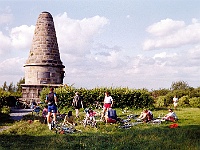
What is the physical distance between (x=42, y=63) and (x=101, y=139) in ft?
66.3

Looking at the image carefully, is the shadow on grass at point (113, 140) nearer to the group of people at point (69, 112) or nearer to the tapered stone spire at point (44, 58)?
the group of people at point (69, 112)

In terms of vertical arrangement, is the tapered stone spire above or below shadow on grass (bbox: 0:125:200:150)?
above

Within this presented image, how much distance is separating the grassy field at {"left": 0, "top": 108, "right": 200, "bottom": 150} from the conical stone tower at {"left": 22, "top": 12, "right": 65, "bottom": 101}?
16.0 metres

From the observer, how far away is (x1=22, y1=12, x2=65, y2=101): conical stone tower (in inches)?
1272

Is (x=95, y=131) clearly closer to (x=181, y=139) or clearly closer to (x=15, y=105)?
(x=181, y=139)

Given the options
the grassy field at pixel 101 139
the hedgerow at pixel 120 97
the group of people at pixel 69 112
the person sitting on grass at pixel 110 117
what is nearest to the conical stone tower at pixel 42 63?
the hedgerow at pixel 120 97

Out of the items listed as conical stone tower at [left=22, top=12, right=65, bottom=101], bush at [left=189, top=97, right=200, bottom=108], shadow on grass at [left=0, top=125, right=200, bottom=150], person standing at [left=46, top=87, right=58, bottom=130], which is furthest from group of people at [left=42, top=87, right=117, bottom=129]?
bush at [left=189, top=97, right=200, bottom=108]

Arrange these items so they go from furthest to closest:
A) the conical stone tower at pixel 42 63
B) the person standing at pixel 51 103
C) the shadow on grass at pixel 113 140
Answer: the conical stone tower at pixel 42 63 < the person standing at pixel 51 103 < the shadow on grass at pixel 113 140

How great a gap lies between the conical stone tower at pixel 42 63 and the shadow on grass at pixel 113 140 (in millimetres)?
17770

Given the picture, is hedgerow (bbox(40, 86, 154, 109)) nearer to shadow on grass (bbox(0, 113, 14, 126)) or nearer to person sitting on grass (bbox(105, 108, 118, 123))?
shadow on grass (bbox(0, 113, 14, 126))

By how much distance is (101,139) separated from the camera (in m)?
13.3

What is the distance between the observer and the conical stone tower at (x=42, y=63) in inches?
1272

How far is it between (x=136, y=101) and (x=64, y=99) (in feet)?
20.6

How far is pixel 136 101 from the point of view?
28.6 metres
